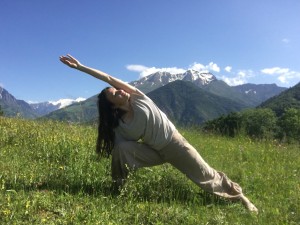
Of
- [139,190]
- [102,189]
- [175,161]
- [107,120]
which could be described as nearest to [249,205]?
[175,161]

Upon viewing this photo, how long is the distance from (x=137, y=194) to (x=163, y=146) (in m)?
0.80

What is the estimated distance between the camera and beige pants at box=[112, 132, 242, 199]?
234 inches

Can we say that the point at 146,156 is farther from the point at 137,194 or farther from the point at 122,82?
the point at 122,82

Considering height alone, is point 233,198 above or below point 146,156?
below

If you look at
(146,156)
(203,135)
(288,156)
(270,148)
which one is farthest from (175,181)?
(203,135)

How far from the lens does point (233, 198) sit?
6.12 m

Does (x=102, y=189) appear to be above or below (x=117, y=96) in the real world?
below

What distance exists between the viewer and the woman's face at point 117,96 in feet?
19.4

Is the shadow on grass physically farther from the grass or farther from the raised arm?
the raised arm

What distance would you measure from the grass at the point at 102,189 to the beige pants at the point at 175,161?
0.65 feet

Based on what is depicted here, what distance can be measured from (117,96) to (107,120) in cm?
40

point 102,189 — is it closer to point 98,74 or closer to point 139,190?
point 139,190

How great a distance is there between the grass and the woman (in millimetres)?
244

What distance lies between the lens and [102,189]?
19.4ft
